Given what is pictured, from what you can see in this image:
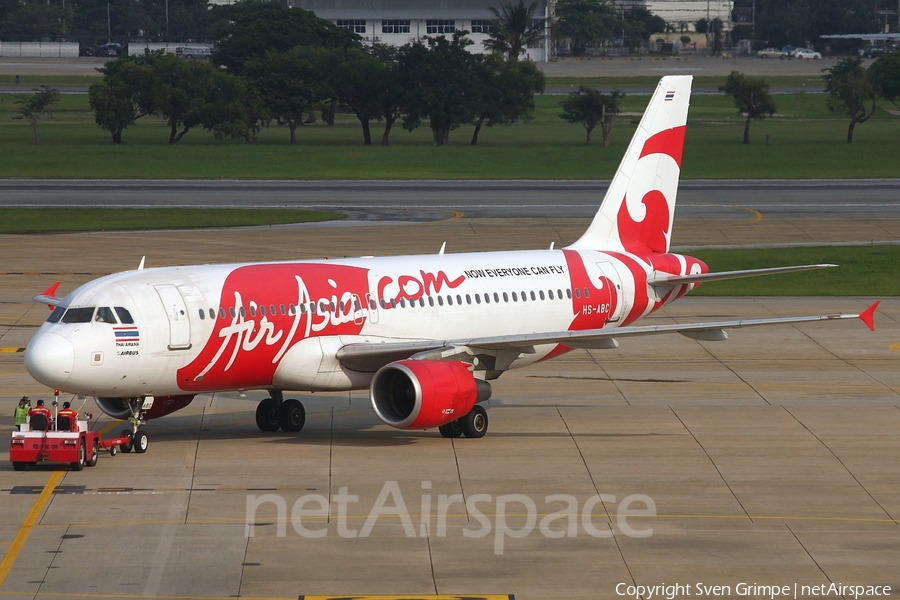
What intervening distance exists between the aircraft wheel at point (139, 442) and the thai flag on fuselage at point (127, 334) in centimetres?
264

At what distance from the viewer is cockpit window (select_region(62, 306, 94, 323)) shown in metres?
29.5

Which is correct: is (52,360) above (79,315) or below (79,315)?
below

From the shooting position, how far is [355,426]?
3484 cm

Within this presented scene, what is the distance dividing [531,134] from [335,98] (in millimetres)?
25282

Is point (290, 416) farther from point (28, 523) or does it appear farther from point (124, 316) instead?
point (28, 523)

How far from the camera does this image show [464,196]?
9594 cm

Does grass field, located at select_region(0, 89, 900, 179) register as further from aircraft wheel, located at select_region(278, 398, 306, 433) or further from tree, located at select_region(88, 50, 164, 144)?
aircraft wheel, located at select_region(278, 398, 306, 433)

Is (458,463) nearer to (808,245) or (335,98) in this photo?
(808,245)

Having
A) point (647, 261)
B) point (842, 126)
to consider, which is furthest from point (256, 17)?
point (647, 261)

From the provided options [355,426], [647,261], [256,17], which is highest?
[256,17]

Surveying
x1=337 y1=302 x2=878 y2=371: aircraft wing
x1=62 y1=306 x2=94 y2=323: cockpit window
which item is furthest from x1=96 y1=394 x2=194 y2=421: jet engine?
x1=337 y1=302 x2=878 y2=371: aircraft wing

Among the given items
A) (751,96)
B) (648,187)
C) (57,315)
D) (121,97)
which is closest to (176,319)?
(57,315)

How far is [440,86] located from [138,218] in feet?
202

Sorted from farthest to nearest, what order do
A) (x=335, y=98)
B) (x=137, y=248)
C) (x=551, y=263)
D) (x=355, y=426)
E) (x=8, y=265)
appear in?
(x=335, y=98), (x=137, y=248), (x=8, y=265), (x=551, y=263), (x=355, y=426)
